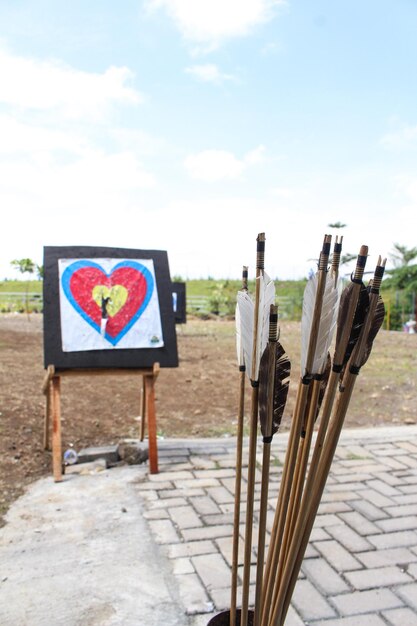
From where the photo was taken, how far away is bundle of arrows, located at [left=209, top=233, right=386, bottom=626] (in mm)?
1402

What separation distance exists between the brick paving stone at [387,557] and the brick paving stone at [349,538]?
0.18ft

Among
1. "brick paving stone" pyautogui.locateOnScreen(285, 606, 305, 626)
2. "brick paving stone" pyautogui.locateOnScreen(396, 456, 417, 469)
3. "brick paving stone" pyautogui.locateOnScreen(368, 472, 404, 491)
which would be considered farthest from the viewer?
"brick paving stone" pyautogui.locateOnScreen(396, 456, 417, 469)

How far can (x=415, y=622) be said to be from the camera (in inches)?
87.0

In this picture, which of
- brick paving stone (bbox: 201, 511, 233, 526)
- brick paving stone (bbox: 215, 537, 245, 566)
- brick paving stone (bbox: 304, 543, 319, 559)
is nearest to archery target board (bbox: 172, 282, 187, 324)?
brick paving stone (bbox: 201, 511, 233, 526)

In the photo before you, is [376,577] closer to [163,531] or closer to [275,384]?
[163,531]

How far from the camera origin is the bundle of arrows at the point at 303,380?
1.40 m

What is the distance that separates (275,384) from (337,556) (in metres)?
1.67

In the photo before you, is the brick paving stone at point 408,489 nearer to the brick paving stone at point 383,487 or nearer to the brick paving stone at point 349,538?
the brick paving stone at point 383,487

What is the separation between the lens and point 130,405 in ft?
20.4

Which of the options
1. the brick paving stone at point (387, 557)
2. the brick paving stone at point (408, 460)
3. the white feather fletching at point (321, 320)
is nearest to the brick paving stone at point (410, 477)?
the brick paving stone at point (408, 460)

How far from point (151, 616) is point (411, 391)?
5859mm

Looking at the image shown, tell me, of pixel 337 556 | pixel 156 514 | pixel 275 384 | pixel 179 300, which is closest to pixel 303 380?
pixel 275 384

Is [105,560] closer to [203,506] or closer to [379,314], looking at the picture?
[203,506]

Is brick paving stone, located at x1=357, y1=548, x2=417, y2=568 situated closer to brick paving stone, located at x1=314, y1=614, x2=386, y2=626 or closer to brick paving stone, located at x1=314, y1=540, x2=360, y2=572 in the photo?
brick paving stone, located at x1=314, y1=540, x2=360, y2=572
